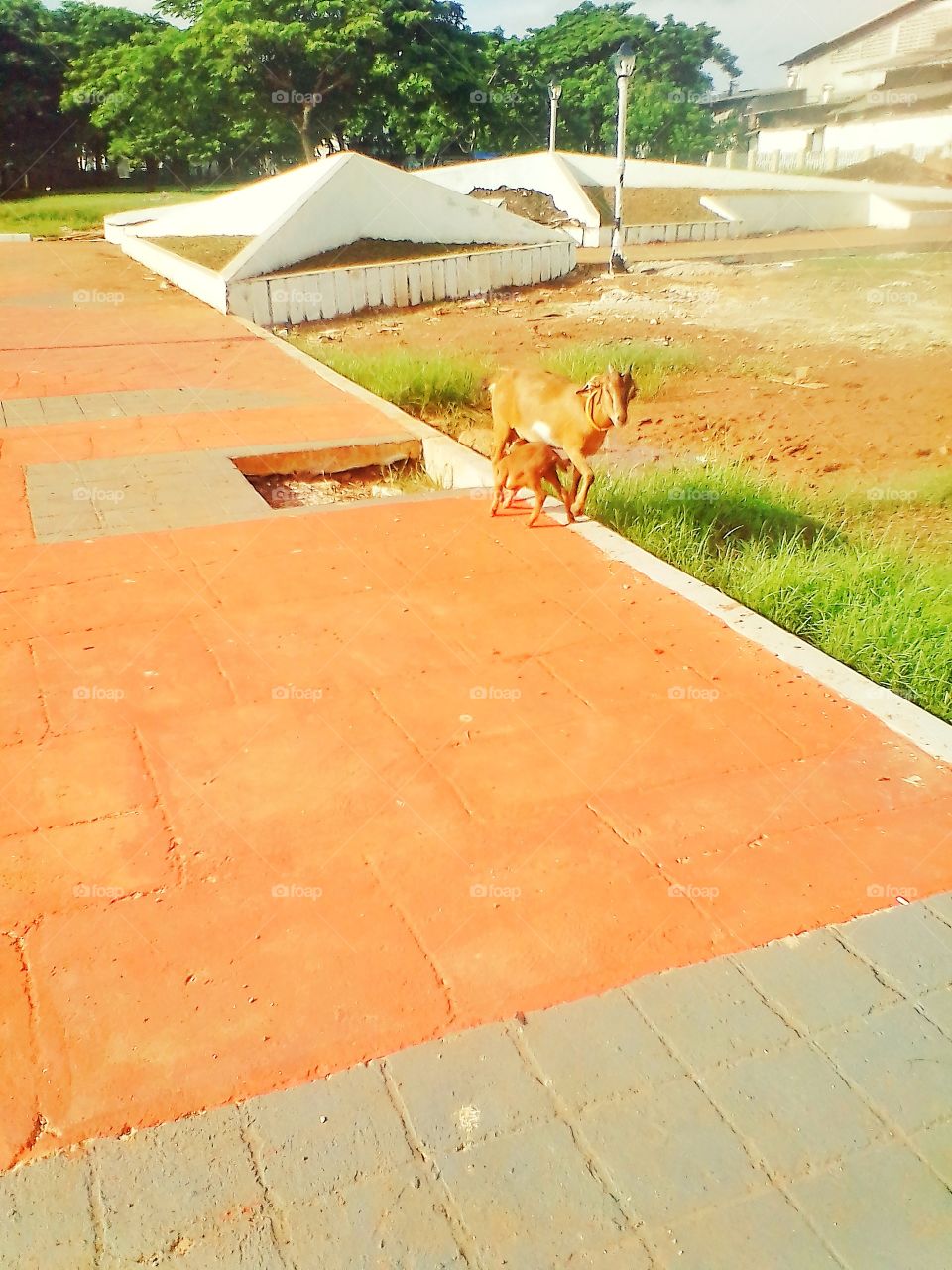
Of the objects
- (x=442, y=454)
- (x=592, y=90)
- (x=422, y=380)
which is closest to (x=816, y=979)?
(x=442, y=454)

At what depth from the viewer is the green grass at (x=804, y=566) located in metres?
4.38

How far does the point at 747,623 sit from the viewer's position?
449 centimetres

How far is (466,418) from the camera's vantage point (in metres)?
8.54

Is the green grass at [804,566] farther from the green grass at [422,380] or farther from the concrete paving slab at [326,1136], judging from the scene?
the concrete paving slab at [326,1136]

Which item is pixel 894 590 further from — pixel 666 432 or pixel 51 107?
pixel 51 107

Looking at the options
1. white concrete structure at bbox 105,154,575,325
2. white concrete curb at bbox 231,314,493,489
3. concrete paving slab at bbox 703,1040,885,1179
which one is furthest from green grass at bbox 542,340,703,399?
concrete paving slab at bbox 703,1040,885,1179

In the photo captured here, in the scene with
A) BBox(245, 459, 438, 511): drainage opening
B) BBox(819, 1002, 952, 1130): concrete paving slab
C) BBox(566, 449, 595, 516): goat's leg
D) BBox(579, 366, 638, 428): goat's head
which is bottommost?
BBox(245, 459, 438, 511): drainage opening

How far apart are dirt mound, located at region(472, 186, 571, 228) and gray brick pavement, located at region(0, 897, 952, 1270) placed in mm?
25020

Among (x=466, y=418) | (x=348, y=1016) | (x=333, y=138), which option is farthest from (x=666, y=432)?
(x=333, y=138)

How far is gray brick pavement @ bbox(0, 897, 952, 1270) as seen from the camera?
1931mm

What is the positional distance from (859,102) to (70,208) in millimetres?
27562

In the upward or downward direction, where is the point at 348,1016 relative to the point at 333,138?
downward

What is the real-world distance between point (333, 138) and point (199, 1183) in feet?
137

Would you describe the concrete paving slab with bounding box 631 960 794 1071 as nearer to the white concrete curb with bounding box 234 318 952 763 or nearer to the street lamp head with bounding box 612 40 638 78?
the white concrete curb with bounding box 234 318 952 763
